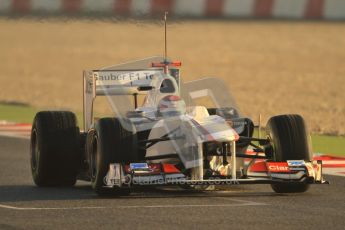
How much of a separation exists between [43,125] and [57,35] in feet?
128

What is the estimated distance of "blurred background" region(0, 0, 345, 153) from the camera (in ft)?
75.8

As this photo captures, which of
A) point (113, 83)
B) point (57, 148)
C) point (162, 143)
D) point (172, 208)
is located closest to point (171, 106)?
point (162, 143)

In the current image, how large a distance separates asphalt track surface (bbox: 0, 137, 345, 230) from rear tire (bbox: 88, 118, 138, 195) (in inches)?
7.4

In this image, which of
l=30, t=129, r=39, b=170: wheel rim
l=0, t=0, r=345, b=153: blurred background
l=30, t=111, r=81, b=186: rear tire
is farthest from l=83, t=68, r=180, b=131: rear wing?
l=0, t=0, r=345, b=153: blurred background

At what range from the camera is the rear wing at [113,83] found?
14711mm

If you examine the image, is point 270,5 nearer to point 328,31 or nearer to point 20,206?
point 328,31

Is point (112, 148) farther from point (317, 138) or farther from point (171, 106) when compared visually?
point (317, 138)

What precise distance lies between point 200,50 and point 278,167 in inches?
1264

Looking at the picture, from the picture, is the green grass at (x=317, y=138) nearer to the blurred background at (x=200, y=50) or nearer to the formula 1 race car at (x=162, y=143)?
the blurred background at (x=200, y=50)

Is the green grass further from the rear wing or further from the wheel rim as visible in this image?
the wheel rim

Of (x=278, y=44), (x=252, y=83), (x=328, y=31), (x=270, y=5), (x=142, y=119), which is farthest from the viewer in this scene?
(x=328, y=31)

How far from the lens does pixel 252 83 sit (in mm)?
32719

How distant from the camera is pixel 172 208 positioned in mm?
12211

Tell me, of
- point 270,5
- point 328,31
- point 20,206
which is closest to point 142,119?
point 20,206
